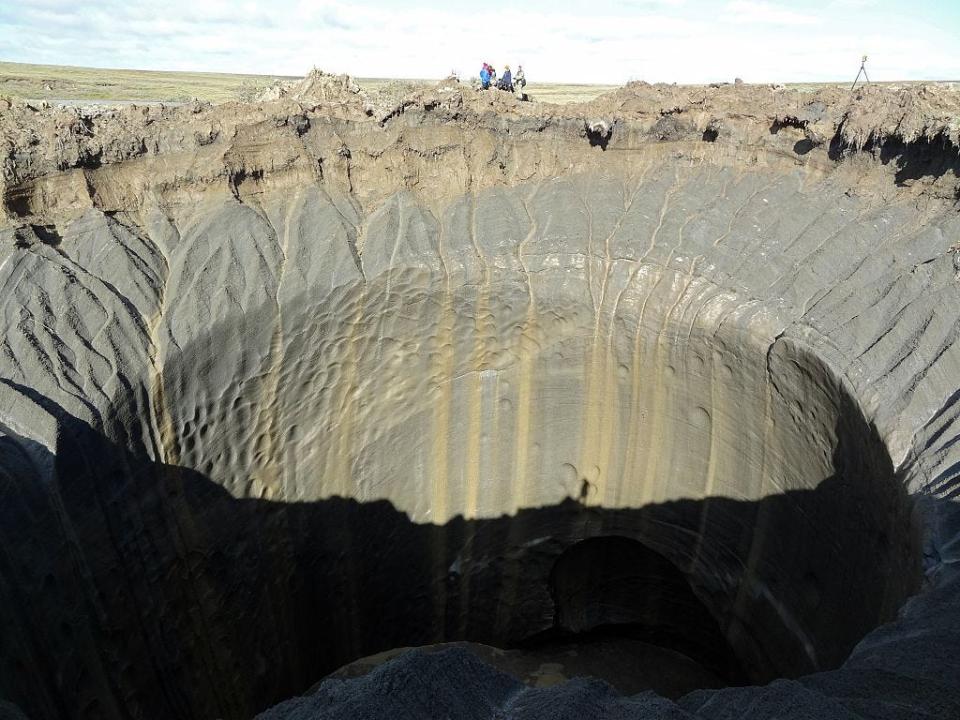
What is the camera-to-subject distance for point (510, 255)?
320 inches

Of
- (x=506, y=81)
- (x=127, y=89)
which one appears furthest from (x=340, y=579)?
(x=127, y=89)

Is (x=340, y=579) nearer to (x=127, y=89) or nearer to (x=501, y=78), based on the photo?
(x=501, y=78)

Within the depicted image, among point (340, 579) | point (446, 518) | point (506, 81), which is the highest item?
point (506, 81)

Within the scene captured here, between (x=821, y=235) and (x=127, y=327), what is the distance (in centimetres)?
698

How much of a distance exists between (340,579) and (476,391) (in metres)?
2.71

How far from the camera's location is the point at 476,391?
8523 millimetres

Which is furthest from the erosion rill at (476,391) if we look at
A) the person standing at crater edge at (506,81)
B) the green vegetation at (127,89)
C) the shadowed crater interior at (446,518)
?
the green vegetation at (127,89)

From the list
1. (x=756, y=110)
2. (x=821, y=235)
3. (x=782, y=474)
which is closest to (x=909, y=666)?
Answer: (x=782, y=474)

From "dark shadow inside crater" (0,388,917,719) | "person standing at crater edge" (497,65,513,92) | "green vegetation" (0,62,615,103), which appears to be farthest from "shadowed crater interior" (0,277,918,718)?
Result: "green vegetation" (0,62,615,103)

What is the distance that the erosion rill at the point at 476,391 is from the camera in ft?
18.5

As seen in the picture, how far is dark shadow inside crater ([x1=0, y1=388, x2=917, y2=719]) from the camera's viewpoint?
5.20 m

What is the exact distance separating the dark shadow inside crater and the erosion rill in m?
0.04

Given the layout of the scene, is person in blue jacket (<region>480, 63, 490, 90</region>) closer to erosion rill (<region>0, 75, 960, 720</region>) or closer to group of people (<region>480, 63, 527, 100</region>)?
group of people (<region>480, 63, 527, 100</region>)

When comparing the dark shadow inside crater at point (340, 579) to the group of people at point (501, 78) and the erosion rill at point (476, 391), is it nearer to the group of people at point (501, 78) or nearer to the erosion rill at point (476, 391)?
the erosion rill at point (476, 391)
